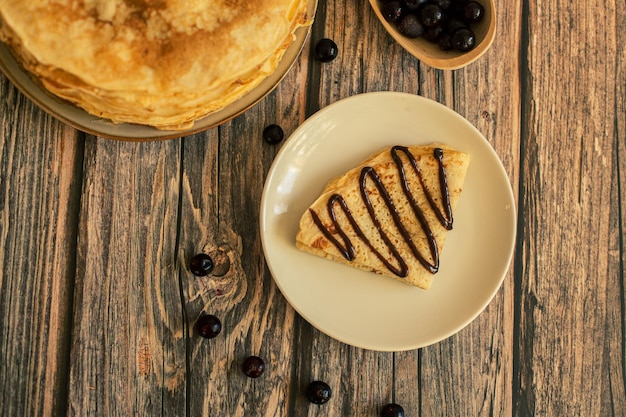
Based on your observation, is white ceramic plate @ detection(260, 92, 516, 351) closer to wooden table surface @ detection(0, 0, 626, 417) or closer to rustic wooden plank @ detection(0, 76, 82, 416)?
wooden table surface @ detection(0, 0, 626, 417)

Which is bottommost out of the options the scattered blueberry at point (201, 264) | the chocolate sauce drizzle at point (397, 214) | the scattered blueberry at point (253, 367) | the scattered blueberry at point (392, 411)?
the scattered blueberry at point (392, 411)

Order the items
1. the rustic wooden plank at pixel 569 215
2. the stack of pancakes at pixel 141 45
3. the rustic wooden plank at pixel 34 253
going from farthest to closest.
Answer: the rustic wooden plank at pixel 569 215 < the rustic wooden plank at pixel 34 253 < the stack of pancakes at pixel 141 45

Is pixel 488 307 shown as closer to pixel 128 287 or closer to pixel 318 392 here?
pixel 318 392

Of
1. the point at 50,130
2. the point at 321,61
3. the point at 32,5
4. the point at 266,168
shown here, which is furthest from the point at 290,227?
the point at 32,5

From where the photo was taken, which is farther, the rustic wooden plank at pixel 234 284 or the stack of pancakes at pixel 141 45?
the rustic wooden plank at pixel 234 284

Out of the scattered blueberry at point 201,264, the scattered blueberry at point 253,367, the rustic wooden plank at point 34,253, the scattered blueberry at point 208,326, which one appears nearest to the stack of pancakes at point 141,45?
the rustic wooden plank at point 34,253

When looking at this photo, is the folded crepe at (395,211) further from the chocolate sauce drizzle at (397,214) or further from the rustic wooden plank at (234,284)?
the rustic wooden plank at (234,284)

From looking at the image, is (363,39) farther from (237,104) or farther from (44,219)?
(44,219)

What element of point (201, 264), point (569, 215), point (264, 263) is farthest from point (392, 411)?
point (569, 215)
